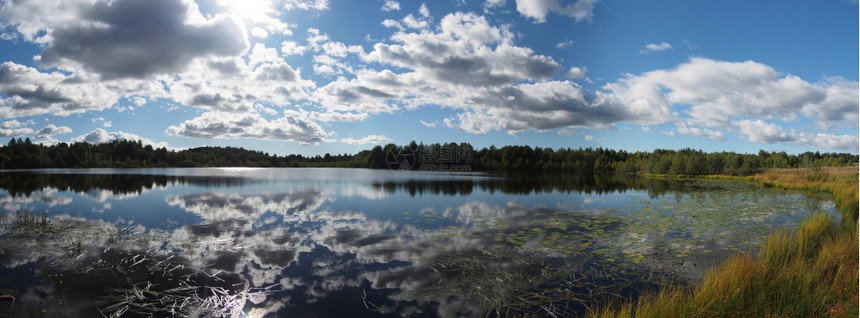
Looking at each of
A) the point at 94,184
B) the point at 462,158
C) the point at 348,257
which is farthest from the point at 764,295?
the point at 462,158

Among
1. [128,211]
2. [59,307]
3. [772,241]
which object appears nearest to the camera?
[59,307]

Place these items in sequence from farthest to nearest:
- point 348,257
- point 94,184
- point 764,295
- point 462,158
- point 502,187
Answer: point 462,158
point 502,187
point 94,184
point 348,257
point 764,295

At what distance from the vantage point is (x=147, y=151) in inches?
4461

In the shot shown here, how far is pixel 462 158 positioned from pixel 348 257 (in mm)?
90912

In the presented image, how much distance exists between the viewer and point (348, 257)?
8375 millimetres

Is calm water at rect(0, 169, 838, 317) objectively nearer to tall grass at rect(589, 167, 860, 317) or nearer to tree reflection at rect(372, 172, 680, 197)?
tall grass at rect(589, 167, 860, 317)

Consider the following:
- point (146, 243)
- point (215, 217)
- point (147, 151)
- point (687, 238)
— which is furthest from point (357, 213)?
point (147, 151)

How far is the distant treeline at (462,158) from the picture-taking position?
7362 centimetres

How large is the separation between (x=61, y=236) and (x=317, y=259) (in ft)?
24.5

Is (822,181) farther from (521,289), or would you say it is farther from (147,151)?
(147,151)

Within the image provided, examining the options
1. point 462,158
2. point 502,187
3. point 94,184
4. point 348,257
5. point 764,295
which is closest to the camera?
point 764,295

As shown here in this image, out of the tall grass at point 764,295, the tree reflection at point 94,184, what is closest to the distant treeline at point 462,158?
the tree reflection at point 94,184

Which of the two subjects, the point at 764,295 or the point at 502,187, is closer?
the point at 764,295

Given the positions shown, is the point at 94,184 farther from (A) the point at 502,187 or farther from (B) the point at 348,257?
(B) the point at 348,257
